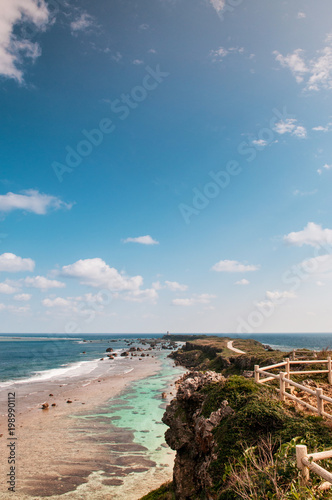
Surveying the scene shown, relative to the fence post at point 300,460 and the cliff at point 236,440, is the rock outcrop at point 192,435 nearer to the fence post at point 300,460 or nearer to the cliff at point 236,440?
the cliff at point 236,440

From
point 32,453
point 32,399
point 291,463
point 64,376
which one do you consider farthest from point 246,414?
point 64,376

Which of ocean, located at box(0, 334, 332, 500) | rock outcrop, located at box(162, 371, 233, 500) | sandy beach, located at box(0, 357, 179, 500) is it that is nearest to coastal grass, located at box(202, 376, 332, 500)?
rock outcrop, located at box(162, 371, 233, 500)

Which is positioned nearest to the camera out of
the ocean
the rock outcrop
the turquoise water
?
the rock outcrop

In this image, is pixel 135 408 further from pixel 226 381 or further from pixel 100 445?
pixel 226 381

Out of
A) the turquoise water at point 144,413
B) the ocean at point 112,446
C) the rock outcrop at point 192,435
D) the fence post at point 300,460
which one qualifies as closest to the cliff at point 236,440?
the rock outcrop at point 192,435

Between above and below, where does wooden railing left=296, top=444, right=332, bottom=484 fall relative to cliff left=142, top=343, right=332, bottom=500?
above

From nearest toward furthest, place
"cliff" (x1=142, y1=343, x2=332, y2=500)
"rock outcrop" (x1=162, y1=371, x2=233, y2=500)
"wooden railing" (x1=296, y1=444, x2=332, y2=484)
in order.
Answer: "wooden railing" (x1=296, y1=444, x2=332, y2=484)
"cliff" (x1=142, y1=343, x2=332, y2=500)
"rock outcrop" (x1=162, y1=371, x2=233, y2=500)

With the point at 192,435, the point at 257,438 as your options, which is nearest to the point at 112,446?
the point at 192,435

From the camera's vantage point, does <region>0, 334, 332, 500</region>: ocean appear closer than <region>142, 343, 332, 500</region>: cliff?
No

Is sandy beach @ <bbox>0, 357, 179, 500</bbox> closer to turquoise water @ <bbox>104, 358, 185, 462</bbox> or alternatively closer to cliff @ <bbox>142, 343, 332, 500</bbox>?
turquoise water @ <bbox>104, 358, 185, 462</bbox>
